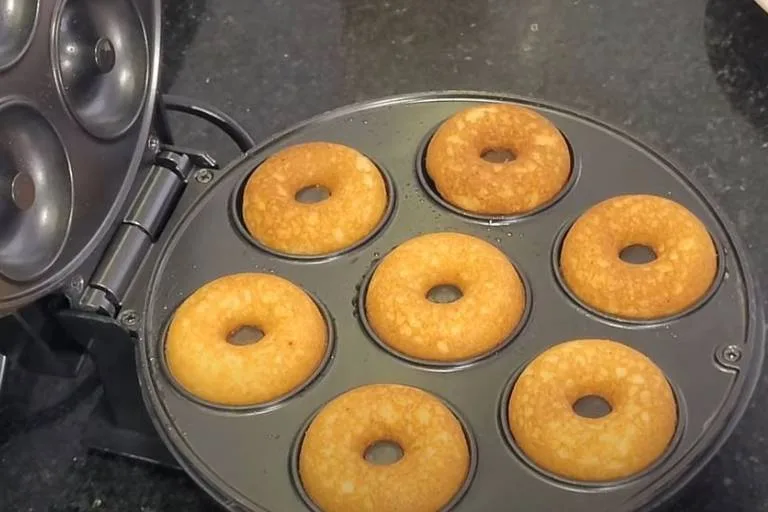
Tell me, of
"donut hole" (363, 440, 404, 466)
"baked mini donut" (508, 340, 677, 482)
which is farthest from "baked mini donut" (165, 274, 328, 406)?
"baked mini donut" (508, 340, 677, 482)

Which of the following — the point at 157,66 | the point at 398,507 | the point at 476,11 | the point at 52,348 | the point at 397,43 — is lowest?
the point at 52,348

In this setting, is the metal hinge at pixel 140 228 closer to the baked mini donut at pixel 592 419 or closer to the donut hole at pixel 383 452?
the donut hole at pixel 383 452

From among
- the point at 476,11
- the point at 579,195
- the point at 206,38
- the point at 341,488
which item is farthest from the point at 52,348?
the point at 476,11

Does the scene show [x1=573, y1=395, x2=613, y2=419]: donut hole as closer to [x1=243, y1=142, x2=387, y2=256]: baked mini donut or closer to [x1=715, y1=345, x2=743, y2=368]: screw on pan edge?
[x1=715, y1=345, x2=743, y2=368]: screw on pan edge

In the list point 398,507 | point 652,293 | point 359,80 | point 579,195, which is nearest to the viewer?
point 398,507

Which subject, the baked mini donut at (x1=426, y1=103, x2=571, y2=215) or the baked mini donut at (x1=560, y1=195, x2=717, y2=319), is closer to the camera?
the baked mini donut at (x1=560, y1=195, x2=717, y2=319)

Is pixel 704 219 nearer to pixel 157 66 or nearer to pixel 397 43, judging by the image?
pixel 157 66
